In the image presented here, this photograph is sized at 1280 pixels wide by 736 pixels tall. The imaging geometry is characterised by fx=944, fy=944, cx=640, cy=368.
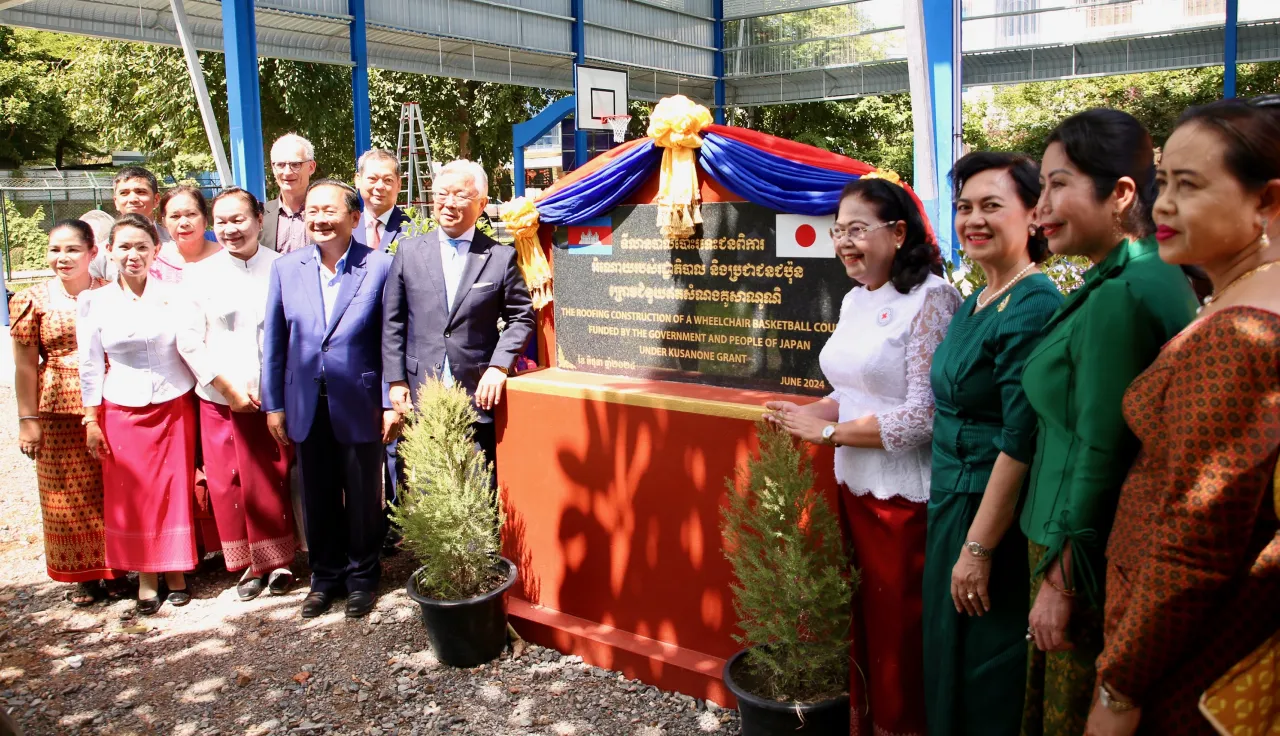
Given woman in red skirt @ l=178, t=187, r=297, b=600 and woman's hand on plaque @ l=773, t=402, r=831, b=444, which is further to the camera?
woman in red skirt @ l=178, t=187, r=297, b=600

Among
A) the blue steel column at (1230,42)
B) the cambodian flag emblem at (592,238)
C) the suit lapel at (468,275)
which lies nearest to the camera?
the cambodian flag emblem at (592,238)

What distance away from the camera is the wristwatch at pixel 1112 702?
5.23 ft

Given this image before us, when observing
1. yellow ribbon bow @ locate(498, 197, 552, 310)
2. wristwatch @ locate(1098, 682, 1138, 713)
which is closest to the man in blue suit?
yellow ribbon bow @ locate(498, 197, 552, 310)

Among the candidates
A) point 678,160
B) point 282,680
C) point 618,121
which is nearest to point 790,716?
point 678,160

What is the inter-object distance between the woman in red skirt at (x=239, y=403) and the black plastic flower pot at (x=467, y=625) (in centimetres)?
124

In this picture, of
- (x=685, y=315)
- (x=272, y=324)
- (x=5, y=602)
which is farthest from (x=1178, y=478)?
(x=5, y=602)

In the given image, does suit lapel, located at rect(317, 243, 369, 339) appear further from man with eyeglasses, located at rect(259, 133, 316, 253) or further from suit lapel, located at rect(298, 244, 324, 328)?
man with eyeglasses, located at rect(259, 133, 316, 253)

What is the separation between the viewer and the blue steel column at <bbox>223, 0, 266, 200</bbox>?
31.2ft

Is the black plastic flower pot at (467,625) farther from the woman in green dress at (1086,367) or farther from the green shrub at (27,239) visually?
the green shrub at (27,239)

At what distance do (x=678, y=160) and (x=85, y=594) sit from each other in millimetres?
3680

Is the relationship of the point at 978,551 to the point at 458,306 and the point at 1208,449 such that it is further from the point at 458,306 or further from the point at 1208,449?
the point at 458,306

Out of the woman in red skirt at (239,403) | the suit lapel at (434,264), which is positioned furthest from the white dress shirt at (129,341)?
the suit lapel at (434,264)

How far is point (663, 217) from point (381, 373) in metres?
1.60

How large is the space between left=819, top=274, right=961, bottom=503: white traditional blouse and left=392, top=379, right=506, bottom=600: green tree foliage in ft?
5.33
